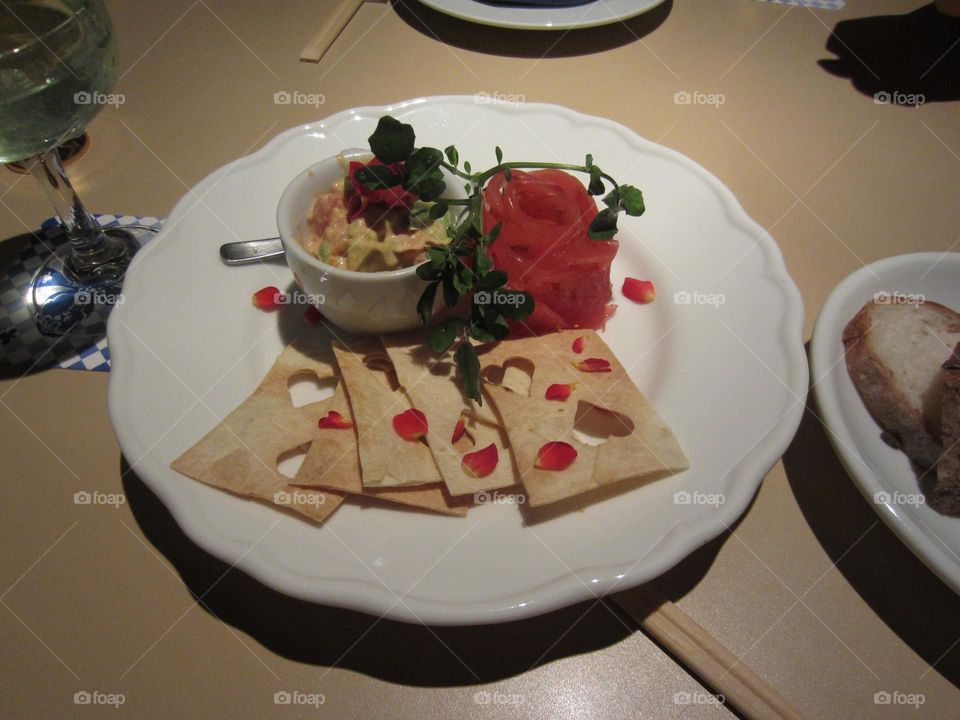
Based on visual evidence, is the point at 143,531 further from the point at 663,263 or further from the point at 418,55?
the point at 418,55

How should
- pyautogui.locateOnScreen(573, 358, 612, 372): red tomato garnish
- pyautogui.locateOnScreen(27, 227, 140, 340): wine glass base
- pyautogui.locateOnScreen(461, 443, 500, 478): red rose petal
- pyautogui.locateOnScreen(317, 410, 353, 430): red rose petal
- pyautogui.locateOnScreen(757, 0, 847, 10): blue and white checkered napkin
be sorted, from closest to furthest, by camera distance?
pyautogui.locateOnScreen(461, 443, 500, 478): red rose petal → pyautogui.locateOnScreen(317, 410, 353, 430): red rose petal → pyautogui.locateOnScreen(573, 358, 612, 372): red tomato garnish → pyautogui.locateOnScreen(27, 227, 140, 340): wine glass base → pyautogui.locateOnScreen(757, 0, 847, 10): blue and white checkered napkin

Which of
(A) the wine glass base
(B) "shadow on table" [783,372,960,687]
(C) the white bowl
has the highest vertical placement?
(C) the white bowl

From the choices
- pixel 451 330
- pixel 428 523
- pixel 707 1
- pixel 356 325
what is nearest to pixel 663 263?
pixel 451 330

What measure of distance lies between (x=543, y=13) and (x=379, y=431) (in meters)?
2.36

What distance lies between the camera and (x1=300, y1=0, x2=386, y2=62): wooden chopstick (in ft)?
10.4

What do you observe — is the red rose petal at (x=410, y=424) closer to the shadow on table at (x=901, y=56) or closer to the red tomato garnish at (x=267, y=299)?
the red tomato garnish at (x=267, y=299)

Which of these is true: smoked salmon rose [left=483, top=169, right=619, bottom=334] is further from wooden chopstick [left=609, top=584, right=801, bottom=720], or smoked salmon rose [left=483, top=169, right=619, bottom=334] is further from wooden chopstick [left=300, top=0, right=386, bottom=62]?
wooden chopstick [left=300, top=0, right=386, bottom=62]

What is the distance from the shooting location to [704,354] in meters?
1.84

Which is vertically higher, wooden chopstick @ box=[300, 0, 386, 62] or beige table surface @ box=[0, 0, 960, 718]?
wooden chopstick @ box=[300, 0, 386, 62]

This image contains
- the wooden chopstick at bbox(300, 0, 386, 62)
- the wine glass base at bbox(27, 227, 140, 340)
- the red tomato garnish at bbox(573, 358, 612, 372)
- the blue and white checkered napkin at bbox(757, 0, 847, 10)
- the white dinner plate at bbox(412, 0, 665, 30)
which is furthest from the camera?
the blue and white checkered napkin at bbox(757, 0, 847, 10)

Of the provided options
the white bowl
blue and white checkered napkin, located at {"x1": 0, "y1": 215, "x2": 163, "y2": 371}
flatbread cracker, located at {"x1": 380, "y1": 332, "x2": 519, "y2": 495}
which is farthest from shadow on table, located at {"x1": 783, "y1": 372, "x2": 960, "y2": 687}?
blue and white checkered napkin, located at {"x1": 0, "y1": 215, "x2": 163, "y2": 371}

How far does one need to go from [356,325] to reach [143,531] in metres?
0.81

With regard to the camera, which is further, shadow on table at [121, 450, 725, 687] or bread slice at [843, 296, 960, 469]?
bread slice at [843, 296, 960, 469]

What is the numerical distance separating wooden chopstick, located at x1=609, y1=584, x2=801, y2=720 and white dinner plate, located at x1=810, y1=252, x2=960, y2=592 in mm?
491
